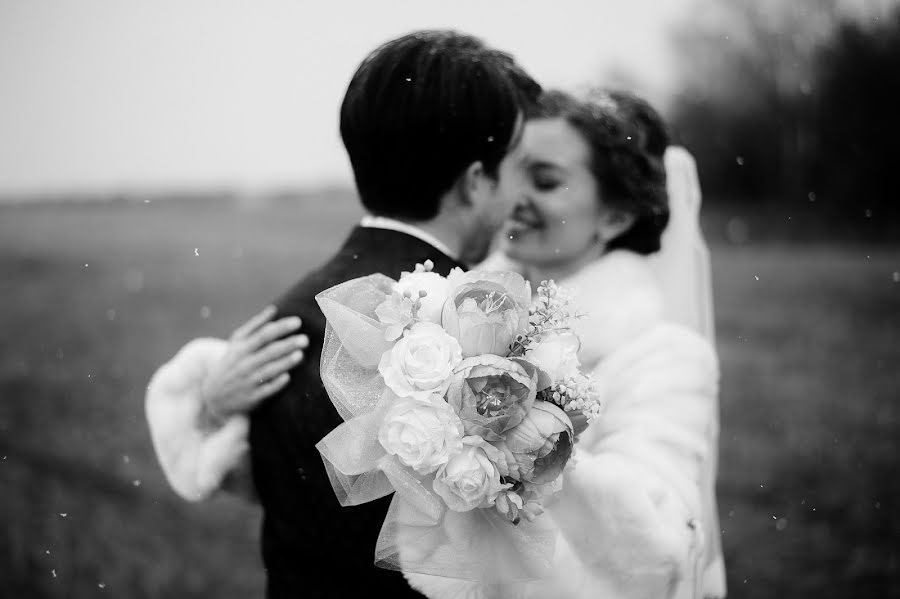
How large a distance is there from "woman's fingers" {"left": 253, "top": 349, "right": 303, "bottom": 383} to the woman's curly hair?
2.80ft

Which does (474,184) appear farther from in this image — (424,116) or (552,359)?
(552,359)

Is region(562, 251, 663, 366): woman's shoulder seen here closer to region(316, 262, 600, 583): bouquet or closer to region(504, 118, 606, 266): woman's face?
region(504, 118, 606, 266): woman's face

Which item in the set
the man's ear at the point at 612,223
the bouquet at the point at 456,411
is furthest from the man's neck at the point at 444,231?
the man's ear at the point at 612,223

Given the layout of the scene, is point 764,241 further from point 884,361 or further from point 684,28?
point 684,28

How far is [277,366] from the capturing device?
1.46 meters

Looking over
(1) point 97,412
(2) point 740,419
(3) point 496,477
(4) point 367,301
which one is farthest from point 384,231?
(1) point 97,412

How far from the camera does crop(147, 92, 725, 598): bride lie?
1383 millimetres

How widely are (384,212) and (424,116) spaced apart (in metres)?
0.22

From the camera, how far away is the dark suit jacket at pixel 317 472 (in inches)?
55.2

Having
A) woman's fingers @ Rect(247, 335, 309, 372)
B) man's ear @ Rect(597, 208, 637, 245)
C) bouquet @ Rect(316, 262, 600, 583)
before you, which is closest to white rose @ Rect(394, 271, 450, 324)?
bouquet @ Rect(316, 262, 600, 583)

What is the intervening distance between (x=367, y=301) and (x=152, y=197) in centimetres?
604

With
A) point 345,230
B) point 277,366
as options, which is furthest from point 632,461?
point 345,230

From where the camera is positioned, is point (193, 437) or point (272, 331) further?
point (193, 437)

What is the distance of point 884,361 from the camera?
5.98 metres
